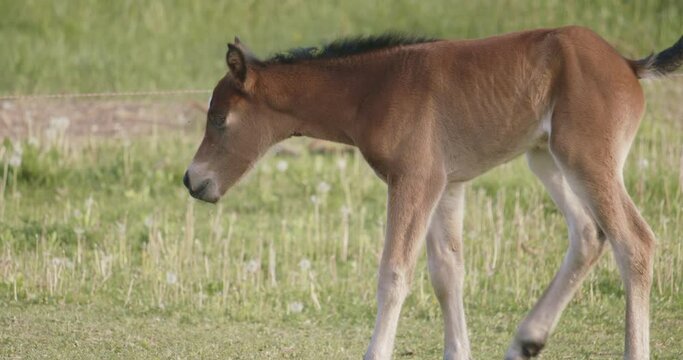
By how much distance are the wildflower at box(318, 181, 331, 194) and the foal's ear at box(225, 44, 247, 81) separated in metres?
4.02

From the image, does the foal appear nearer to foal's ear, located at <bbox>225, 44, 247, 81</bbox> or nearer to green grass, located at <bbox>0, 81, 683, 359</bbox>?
foal's ear, located at <bbox>225, 44, 247, 81</bbox>

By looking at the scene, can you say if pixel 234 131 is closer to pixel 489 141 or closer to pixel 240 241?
pixel 489 141

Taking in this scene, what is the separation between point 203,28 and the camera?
18469mm

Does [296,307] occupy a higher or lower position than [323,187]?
lower

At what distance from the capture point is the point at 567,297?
26.9 ft

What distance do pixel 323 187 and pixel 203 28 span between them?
6.83m

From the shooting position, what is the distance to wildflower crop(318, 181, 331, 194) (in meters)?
12.1

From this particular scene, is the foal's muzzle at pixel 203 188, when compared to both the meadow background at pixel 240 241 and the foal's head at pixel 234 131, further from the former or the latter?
the meadow background at pixel 240 241

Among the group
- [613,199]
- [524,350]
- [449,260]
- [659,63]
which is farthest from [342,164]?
[613,199]

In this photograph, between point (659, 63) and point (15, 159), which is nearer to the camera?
point (659, 63)

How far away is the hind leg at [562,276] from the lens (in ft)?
26.6

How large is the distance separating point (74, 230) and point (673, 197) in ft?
16.2

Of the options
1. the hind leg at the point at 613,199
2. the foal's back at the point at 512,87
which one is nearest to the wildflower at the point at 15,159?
the foal's back at the point at 512,87

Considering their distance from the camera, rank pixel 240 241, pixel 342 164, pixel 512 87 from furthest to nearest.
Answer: pixel 342 164, pixel 240 241, pixel 512 87
